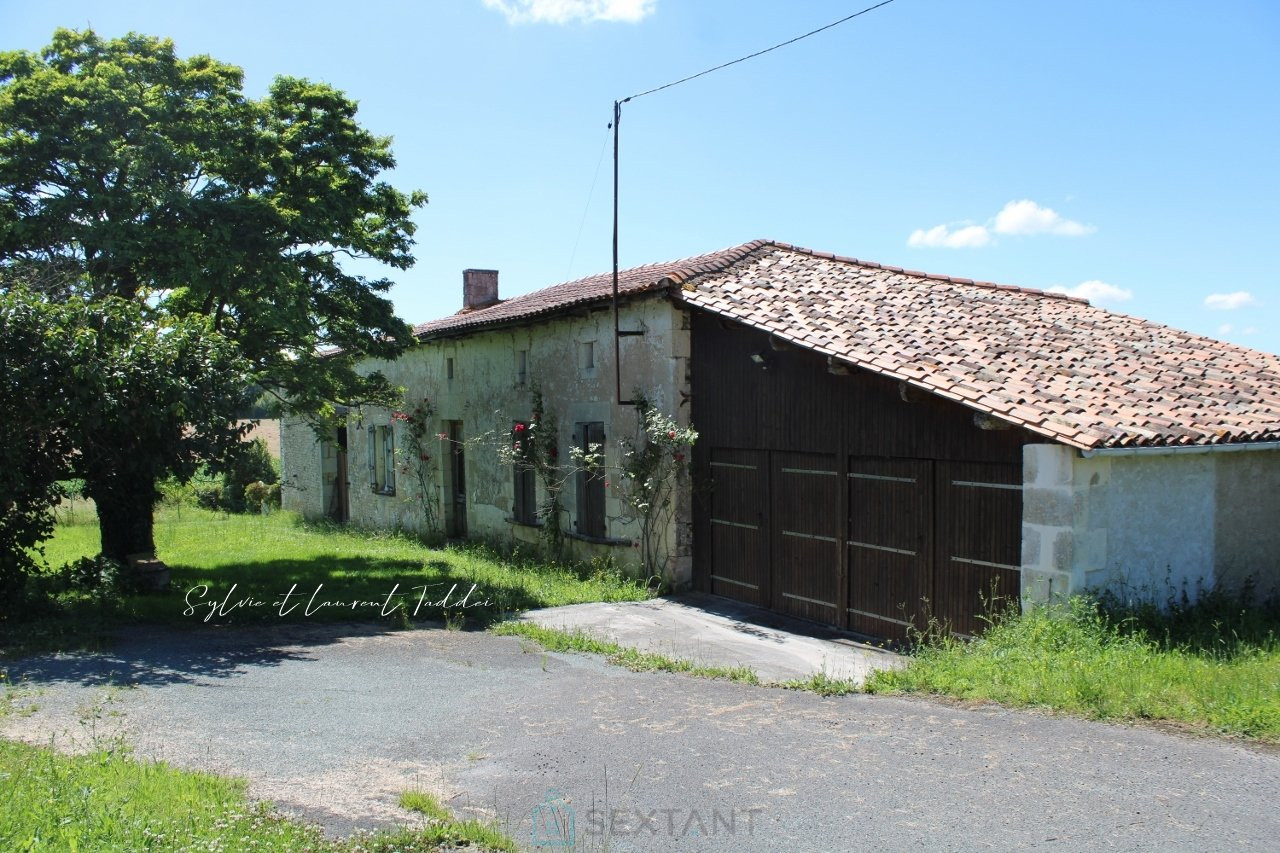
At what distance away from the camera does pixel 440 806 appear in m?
4.65

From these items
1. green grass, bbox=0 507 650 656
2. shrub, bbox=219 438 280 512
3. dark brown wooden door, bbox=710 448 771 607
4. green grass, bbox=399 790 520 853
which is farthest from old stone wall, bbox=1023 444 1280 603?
shrub, bbox=219 438 280 512

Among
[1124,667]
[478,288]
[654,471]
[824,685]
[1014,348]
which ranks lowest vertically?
[824,685]

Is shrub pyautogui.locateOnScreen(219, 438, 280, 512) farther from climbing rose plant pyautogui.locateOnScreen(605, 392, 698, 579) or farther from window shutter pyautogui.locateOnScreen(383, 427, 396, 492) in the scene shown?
climbing rose plant pyautogui.locateOnScreen(605, 392, 698, 579)

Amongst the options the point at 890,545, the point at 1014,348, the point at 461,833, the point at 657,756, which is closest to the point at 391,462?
the point at 890,545

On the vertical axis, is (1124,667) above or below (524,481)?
below

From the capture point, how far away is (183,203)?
A: 1002cm

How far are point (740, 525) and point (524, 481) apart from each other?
16.7 feet

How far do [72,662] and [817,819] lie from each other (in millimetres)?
6423

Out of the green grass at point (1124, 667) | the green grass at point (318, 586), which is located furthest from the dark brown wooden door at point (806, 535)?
the green grass at point (318, 586)

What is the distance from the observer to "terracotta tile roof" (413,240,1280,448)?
763 centimetres

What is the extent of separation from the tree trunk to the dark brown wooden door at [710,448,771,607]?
6.82 metres

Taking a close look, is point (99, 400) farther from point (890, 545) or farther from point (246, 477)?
point (246, 477)

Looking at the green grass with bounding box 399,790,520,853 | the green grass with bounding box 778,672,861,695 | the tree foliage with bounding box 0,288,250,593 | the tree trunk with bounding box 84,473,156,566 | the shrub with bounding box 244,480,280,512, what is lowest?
the shrub with bounding box 244,480,280,512

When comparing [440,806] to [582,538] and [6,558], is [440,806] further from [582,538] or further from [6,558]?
[582,538]
